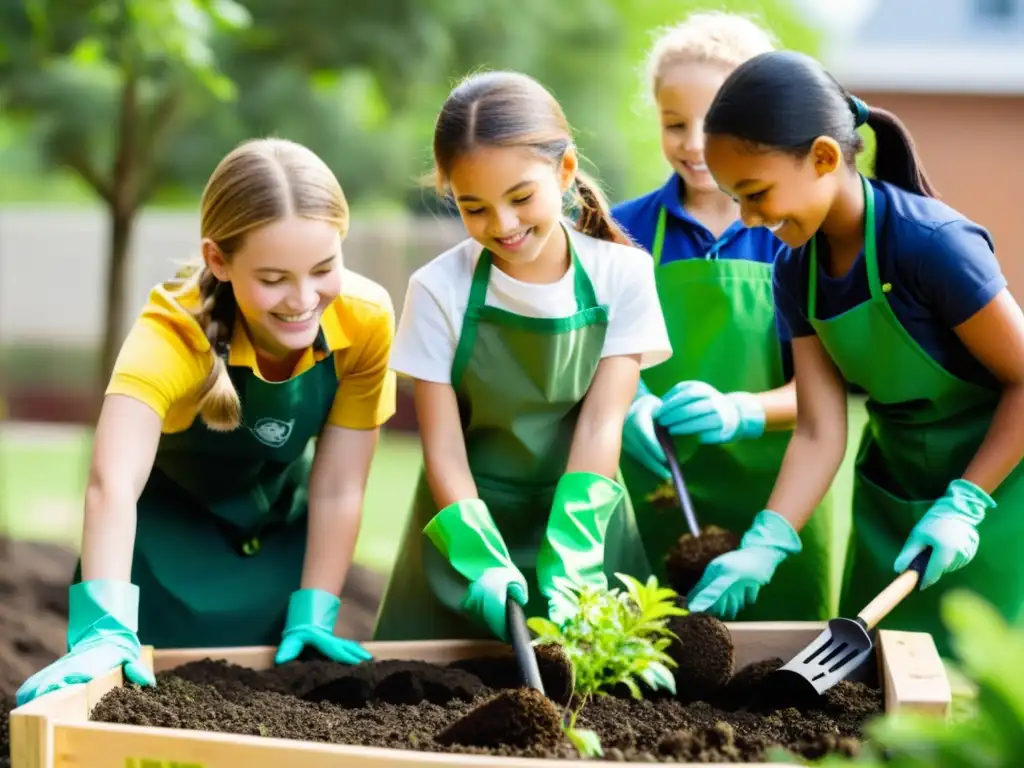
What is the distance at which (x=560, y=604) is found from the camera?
2088mm

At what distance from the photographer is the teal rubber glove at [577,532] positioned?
2.18 m

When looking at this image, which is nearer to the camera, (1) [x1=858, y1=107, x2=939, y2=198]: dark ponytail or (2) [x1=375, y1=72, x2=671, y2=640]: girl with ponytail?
(2) [x1=375, y1=72, x2=671, y2=640]: girl with ponytail

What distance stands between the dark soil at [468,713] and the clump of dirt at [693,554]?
30 centimetres

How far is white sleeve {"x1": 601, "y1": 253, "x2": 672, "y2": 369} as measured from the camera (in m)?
2.34

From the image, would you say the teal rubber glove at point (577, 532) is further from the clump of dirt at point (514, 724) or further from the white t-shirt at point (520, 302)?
the clump of dirt at point (514, 724)

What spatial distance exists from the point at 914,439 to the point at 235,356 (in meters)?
1.26

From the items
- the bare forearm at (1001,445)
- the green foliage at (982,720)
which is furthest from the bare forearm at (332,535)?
the green foliage at (982,720)

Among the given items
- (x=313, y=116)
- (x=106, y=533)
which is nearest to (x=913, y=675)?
(x=106, y=533)

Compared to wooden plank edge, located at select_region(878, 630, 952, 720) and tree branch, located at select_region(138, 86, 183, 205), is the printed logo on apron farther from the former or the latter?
tree branch, located at select_region(138, 86, 183, 205)

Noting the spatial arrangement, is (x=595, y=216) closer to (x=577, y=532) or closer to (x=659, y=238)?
(x=659, y=238)

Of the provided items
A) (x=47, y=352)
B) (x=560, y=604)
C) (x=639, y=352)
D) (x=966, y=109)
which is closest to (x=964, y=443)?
(x=639, y=352)

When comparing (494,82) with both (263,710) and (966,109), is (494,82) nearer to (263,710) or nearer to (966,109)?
(263,710)

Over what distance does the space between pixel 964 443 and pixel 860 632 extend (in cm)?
43

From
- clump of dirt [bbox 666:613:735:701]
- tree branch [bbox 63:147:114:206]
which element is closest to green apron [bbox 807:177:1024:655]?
clump of dirt [bbox 666:613:735:701]
